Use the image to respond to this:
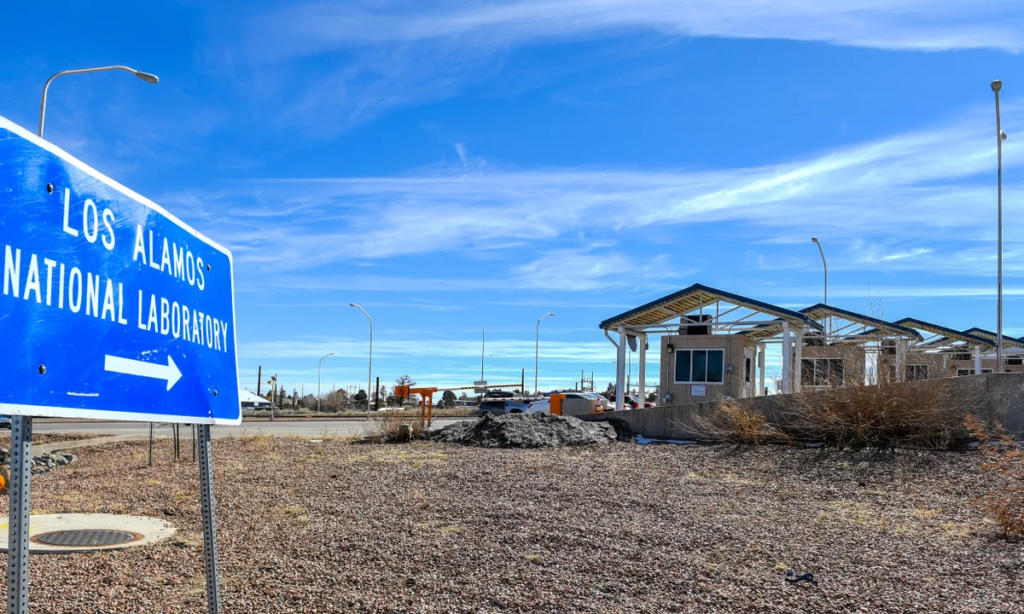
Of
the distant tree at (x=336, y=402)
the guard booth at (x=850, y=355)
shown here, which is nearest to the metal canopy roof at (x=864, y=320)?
the guard booth at (x=850, y=355)

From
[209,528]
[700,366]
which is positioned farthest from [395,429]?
[209,528]

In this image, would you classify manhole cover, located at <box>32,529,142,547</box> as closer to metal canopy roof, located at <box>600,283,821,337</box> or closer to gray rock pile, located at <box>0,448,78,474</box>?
gray rock pile, located at <box>0,448,78,474</box>

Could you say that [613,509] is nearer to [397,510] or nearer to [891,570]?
[397,510]

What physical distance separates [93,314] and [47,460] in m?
12.8

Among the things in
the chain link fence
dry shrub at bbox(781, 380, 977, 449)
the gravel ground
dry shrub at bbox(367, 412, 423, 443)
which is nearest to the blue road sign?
the gravel ground

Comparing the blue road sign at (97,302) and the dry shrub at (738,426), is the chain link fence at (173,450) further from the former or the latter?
the dry shrub at (738,426)

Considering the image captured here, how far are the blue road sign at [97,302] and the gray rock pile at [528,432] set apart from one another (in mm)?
11093

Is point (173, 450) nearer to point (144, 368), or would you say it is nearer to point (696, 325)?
point (144, 368)

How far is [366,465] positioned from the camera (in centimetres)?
1214

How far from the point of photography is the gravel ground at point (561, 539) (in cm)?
519

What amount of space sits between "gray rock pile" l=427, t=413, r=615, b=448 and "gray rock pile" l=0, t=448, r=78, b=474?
6494 millimetres

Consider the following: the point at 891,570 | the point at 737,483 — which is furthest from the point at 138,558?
the point at 737,483

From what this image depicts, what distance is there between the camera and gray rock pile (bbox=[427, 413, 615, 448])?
48.6 ft

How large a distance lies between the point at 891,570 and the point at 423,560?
10.7 feet
